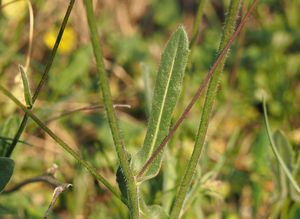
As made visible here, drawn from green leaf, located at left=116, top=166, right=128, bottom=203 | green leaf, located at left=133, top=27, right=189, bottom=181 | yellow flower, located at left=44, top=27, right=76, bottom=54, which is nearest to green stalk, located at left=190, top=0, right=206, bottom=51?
green leaf, located at left=133, top=27, right=189, bottom=181

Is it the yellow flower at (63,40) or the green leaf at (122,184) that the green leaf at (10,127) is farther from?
the yellow flower at (63,40)

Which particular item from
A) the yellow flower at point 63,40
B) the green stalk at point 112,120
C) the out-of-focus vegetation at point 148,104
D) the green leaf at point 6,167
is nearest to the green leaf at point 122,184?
the green stalk at point 112,120

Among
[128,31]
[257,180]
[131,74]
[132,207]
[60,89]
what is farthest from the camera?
[128,31]

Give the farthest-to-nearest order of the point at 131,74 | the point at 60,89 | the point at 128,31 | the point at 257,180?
the point at 128,31 < the point at 131,74 < the point at 60,89 < the point at 257,180

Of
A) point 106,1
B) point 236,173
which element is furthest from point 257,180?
point 106,1

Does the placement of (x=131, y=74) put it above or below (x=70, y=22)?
below

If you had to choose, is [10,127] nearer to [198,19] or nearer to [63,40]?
[198,19]

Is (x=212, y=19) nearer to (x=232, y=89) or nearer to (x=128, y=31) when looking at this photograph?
(x=128, y=31)

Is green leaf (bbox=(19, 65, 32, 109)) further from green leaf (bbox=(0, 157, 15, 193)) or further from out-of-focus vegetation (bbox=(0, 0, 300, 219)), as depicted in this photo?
out-of-focus vegetation (bbox=(0, 0, 300, 219))

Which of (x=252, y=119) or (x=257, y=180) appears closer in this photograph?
(x=257, y=180)
